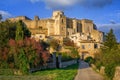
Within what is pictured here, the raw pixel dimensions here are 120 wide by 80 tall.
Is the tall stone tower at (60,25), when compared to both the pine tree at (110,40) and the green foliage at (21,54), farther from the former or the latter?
the green foliage at (21,54)

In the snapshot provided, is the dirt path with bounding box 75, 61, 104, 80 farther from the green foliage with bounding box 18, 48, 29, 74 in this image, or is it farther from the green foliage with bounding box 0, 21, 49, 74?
the green foliage with bounding box 18, 48, 29, 74

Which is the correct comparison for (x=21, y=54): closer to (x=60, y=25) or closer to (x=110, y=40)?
(x=110, y=40)

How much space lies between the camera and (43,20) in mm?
124125

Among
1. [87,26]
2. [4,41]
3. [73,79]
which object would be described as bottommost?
[73,79]

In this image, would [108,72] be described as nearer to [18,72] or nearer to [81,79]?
[81,79]

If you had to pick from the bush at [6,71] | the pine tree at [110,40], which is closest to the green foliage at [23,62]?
the bush at [6,71]

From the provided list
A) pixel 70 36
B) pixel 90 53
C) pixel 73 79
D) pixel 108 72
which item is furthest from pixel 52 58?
pixel 70 36

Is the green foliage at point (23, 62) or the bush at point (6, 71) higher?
the green foliage at point (23, 62)

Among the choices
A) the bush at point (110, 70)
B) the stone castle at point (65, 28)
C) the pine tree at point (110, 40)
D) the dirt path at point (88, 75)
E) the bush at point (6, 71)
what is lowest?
the dirt path at point (88, 75)

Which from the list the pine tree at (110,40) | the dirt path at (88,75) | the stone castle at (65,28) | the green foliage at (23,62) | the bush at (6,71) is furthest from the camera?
the stone castle at (65,28)

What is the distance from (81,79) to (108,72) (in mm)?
3816

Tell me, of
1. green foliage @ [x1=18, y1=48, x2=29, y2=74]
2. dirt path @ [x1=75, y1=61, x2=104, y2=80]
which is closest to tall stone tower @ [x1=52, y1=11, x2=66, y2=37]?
dirt path @ [x1=75, y1=61, x2=104, y2=80]

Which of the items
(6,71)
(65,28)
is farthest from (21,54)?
(65,28)

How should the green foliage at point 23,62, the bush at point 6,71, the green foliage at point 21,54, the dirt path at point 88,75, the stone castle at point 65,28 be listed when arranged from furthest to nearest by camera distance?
1. the stone castle at point 65,28
2. the green foliage at point 21,54
3. the green foliage at point 23,62
4. the bush at point 6,71
5. the dirt path at point 88,75
